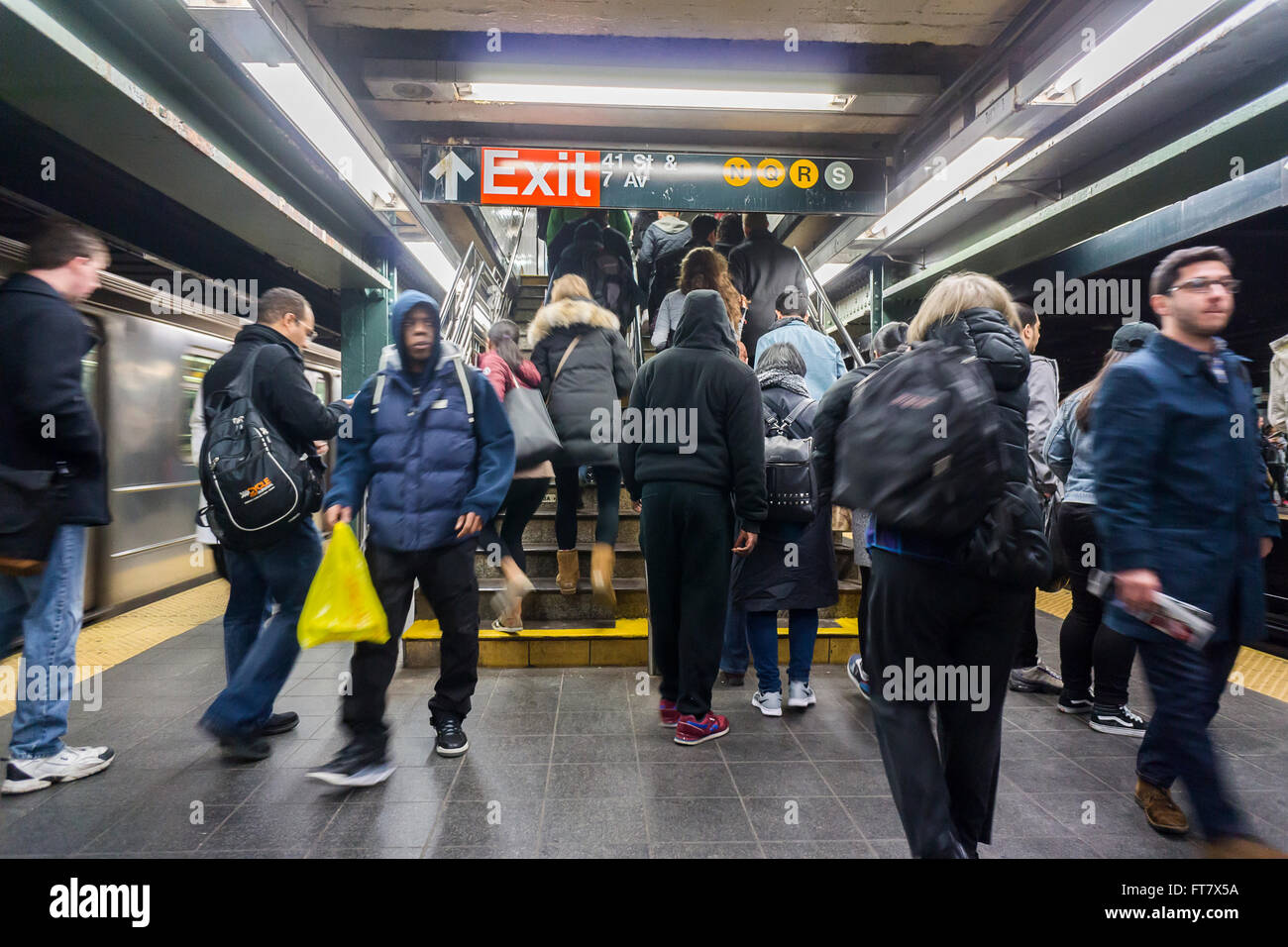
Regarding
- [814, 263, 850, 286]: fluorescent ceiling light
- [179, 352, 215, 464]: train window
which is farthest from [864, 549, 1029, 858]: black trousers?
[179, 352, 215, 464]: train window

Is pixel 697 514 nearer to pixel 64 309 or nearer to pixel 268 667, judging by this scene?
pixel 268 667

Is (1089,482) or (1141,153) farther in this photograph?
(1141,153)

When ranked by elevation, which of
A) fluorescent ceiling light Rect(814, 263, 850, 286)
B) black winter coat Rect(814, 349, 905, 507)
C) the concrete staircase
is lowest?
the concrete staircase

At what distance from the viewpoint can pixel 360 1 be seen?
363cm

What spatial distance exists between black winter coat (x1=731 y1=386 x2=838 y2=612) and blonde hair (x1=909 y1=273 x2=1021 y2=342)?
1218mm

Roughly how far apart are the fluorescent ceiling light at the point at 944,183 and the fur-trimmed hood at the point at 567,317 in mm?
2532

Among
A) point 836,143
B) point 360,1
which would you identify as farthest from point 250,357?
point 836,143

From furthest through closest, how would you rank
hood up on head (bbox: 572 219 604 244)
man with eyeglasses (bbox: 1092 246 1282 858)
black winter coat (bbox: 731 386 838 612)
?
hood up on head (bbox: 572 219 604 244) → black winter coat (bbox: 731 386 838 612) → man with eyeglasses (bbox: 1092 246 1282 858)

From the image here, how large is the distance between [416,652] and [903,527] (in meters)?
3.10

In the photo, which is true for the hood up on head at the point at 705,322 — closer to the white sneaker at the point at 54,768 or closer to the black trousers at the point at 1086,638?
the black trousers at the point at 1086,638

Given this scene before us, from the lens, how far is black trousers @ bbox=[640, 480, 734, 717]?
278cm

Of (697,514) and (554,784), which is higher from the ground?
(697,514)

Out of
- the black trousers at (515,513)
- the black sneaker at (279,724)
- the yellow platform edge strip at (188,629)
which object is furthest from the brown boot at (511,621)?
the black sneaker at (279,724)

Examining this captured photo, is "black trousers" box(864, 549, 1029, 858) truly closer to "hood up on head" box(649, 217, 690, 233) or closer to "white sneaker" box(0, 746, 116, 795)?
"white sneaker" box(0, 746, 116, 795)
